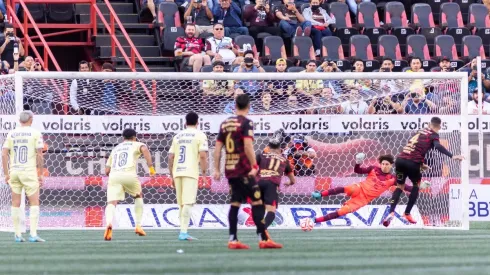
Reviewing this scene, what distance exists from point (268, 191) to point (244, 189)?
2.93 meters

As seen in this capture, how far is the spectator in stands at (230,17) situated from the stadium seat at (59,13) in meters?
2.97

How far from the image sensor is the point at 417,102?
2109cm

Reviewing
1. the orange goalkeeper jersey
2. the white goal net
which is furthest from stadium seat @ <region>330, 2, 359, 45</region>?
the orange goalkeeper jersey

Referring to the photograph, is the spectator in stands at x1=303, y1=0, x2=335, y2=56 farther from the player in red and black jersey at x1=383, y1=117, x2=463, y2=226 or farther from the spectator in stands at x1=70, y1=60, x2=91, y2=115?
the player in red and black jersey at x1=383, y1=117, x2=463, y2=226

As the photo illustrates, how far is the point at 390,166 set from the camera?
19969mm

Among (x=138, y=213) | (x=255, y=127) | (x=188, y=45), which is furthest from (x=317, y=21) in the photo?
(x=138, y=213)

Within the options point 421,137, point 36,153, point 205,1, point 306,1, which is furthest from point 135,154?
point 306,1

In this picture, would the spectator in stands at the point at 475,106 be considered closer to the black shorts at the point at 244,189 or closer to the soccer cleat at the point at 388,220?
the soccer cleat at the point at 388,220

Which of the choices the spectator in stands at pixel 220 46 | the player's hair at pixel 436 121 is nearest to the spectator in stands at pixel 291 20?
the spectator in stands at pixel 220 46

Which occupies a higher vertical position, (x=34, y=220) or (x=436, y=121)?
(x=436, y=121)

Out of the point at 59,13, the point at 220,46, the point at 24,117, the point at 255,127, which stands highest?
the point at 59,13

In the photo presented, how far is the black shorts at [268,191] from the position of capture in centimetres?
1744

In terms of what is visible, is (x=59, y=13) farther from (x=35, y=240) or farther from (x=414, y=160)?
(x=35, y=240)

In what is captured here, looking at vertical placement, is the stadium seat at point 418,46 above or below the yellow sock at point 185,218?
above
